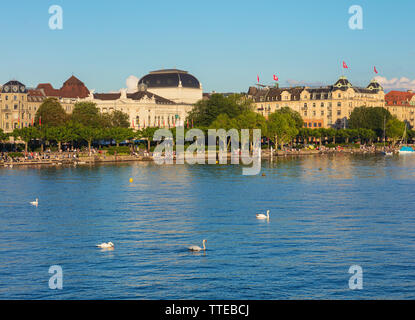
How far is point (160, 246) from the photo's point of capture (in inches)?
1671

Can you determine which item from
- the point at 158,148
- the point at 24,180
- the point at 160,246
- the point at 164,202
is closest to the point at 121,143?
the point at 158,148

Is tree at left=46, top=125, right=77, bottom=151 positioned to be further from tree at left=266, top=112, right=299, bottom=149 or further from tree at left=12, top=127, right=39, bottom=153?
tree at left=266, top=112, right=299, bottom=149

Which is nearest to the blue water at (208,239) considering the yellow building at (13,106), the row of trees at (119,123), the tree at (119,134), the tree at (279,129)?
the row of trees at (119,123)

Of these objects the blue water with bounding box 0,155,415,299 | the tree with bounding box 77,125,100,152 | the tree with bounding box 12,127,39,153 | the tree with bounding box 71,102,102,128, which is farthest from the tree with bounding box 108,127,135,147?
the blue water with bounding box 0,155,415,299

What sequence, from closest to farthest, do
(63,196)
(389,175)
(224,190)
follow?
(63,196), (224,190), (389,175)

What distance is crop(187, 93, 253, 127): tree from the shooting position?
581ft

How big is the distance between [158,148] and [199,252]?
383 ft

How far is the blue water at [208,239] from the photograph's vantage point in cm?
3381

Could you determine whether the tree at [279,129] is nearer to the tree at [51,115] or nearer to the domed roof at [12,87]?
the tree at [51,115]

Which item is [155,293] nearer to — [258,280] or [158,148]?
[258,280]

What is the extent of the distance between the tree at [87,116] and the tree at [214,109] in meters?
27.3

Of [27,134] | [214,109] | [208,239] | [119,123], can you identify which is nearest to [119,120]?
[119,123]

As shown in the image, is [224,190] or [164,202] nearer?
[164,202]

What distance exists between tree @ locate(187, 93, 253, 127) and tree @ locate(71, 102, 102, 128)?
27.3m
